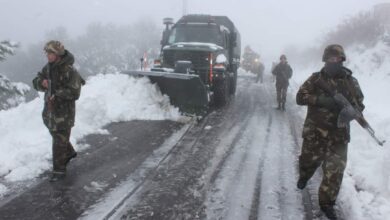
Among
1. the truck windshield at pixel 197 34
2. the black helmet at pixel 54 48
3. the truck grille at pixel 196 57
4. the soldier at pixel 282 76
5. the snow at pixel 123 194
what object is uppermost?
the truck windshield at pixel 197 34

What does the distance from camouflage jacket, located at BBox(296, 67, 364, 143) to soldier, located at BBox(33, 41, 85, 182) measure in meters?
2.95

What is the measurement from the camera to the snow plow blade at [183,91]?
10.9 m

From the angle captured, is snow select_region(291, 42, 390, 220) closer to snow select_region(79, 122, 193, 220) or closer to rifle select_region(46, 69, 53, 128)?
snow select_region(79, 122, 193, 220)

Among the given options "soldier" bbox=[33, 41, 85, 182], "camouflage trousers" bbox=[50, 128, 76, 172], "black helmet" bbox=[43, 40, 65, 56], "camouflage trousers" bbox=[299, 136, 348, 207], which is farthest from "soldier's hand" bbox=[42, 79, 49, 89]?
"camouflage trousers" bbox=[299, 136, 348, 207]

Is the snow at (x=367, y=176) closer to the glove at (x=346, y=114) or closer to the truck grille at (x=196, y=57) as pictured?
the glove at (x=346, y=114)

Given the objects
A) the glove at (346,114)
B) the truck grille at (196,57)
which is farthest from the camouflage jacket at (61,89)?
the truck grille at (196,57)

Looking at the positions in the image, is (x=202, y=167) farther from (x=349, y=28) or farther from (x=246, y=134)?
(x=349, y=28)

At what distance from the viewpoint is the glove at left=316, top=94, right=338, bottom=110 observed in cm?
481

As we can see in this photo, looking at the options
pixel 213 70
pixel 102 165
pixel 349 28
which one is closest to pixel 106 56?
pixel 349 28

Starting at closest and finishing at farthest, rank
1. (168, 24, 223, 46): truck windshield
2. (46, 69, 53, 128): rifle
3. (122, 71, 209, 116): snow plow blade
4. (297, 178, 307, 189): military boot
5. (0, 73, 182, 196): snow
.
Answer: (297, 178, 307, 189): military boot, (46, 69, 53, 128): rifle, (0, 73, 182, 196): snow, (122, 71, 209, 116): snow plow blade, (168, 24, 223, 46): truck windshield

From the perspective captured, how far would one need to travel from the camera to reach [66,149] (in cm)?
602

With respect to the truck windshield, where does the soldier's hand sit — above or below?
below

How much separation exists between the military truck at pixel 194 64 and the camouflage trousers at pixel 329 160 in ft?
19.0

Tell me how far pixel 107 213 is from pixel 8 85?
15394mm
